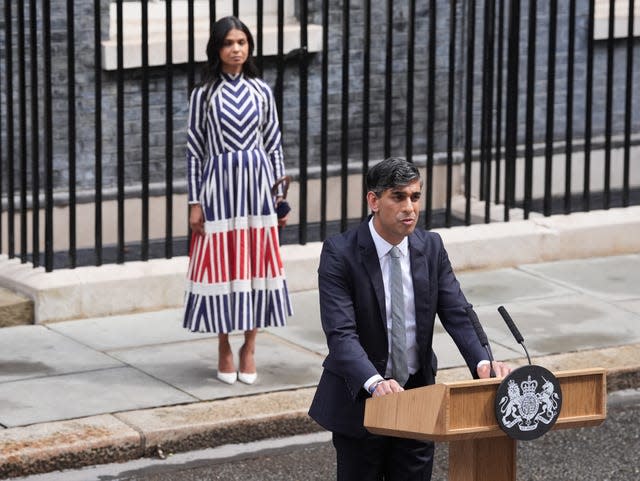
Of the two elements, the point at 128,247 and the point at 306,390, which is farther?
the point at 128,247

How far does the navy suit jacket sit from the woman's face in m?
2.73

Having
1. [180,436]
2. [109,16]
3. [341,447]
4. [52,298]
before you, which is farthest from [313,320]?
[341,447]

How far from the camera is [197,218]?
26.5ft

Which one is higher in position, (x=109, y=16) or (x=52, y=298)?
(x=109, y=16)

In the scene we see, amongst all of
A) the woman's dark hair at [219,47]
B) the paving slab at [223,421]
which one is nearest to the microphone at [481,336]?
the paving slab at [223,421]

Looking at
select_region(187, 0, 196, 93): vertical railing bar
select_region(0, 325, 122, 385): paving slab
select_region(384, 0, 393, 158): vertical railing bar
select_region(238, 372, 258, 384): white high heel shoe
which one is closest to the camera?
select_region(238, 372, 258, 384): white high heel shoe

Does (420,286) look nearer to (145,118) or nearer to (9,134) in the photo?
(145,118)

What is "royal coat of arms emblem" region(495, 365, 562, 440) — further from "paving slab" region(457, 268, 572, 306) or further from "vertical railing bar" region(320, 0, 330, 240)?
"vertical railing bar" region(320, 0, 330, 240)

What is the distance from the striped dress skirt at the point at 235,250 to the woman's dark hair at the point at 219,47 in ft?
1.31

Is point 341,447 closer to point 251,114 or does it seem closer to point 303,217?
point 251,114

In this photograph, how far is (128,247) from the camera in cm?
1070

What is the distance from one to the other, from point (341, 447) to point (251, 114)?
114 inches

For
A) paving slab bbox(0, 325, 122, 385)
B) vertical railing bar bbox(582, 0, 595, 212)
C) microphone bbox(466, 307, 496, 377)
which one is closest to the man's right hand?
microphone bbox(466, 307, 496, 377)

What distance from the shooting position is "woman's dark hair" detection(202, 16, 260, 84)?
781 cm
